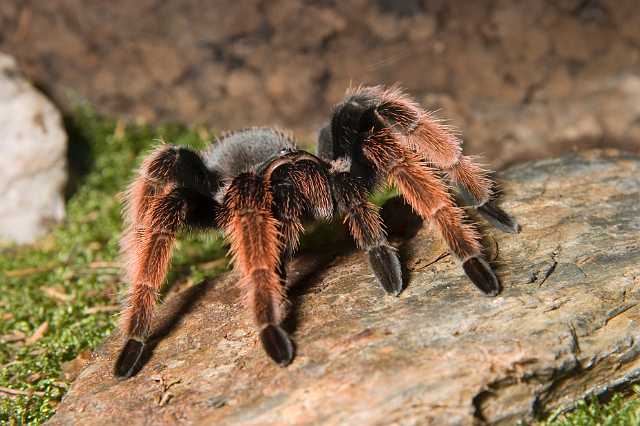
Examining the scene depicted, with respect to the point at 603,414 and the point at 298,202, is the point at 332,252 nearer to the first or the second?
the point at 298,202

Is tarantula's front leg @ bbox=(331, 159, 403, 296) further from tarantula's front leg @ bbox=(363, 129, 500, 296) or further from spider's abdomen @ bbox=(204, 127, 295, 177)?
spider's abdomen @ bbox=(204, 127, 295, 177)

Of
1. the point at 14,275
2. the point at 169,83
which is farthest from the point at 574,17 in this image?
the point at 14,275

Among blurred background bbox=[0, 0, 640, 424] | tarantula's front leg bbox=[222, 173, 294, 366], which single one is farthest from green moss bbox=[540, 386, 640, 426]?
blurred background bbox=[0, 0, 640, 424]

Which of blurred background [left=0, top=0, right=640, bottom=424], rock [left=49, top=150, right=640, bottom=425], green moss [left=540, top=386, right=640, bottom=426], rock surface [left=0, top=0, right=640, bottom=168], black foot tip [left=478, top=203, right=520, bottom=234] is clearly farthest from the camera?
rock surface [left=0, top=0, right=640, bottom=168]

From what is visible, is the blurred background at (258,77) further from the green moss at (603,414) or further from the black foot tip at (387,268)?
the green moss at (603,414)

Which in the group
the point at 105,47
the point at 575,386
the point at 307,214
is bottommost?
the point at 575,386

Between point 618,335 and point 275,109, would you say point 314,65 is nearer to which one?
point 275,109
